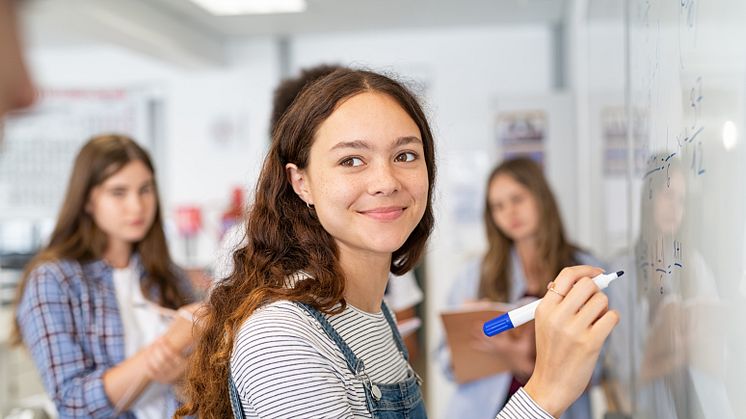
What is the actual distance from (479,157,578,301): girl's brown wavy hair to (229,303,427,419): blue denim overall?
4.27ft

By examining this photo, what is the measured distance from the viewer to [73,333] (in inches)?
74.2

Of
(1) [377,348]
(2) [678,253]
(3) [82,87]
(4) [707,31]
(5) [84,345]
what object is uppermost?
(3) [82,87]

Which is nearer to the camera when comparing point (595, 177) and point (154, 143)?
point (595, 177)

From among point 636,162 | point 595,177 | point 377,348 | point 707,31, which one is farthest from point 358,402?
point 595,177

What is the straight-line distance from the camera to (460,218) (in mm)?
5688

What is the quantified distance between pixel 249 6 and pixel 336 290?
4778 millimetres

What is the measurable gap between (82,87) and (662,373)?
21.8 feet

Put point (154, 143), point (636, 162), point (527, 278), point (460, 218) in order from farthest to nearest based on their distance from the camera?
1. point (154, 143)
2. point (460, 218)
3. point (527, 278)
4. point (636, 162)

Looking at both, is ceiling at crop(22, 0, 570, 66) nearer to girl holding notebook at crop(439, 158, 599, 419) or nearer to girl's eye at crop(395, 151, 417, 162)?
girl holding notebook at crop(439, 158, 599, 419)

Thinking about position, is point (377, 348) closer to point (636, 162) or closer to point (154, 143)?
point (636, 162)

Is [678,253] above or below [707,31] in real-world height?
below

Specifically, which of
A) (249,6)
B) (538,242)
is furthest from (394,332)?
(249,6)

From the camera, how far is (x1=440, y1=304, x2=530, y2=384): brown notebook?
6.81 feet

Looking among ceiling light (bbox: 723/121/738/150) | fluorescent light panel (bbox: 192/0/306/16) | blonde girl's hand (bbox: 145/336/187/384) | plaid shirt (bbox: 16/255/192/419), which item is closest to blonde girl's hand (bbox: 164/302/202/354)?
blonde girl's hand (bbox: 145/336/187/384)
